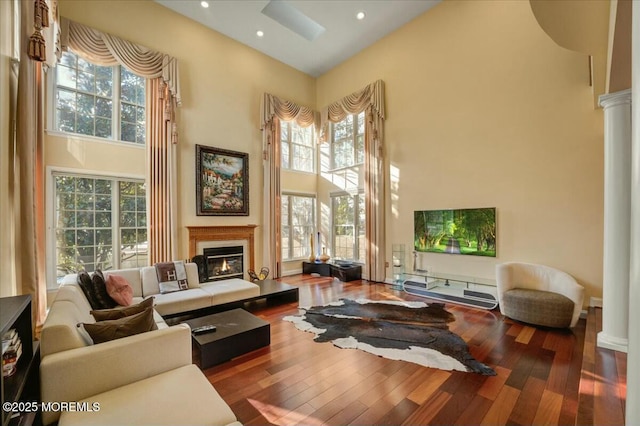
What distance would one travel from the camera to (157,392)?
1.68 m

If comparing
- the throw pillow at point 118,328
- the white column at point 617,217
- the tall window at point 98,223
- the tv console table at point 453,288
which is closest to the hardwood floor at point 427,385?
the white column at point 617,217

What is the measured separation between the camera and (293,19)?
230 inches

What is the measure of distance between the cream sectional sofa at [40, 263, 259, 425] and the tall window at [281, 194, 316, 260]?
17.6 ft

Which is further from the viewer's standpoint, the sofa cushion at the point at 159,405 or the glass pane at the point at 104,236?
the glass pane at the point at 104,236

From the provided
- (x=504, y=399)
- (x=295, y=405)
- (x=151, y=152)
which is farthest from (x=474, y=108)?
(x=151, y=152)

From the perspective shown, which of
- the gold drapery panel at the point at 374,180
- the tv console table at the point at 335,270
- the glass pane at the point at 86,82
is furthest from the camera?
the tv console table at the point at 335,270

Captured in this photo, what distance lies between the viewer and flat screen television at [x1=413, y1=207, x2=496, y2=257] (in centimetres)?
473

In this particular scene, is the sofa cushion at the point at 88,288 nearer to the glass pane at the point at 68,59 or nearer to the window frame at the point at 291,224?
the glass pane at the point at 68,59

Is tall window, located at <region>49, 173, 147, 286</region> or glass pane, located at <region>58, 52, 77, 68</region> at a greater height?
glass pane, located at <region>58, 52, 77, 68</region>

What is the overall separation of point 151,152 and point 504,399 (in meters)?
6.05

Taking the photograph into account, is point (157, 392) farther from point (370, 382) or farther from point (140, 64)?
point (140, 64)

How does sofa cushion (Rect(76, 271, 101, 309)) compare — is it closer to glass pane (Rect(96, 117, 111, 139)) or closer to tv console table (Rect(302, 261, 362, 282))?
glass pane (Rect(96, 117, 111, 139))

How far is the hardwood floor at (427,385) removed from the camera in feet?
6.61

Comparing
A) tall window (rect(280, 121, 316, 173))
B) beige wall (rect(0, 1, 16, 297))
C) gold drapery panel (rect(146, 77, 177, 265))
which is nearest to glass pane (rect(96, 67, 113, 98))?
gold drapery panel (rect(146, 77, 177, 265))
